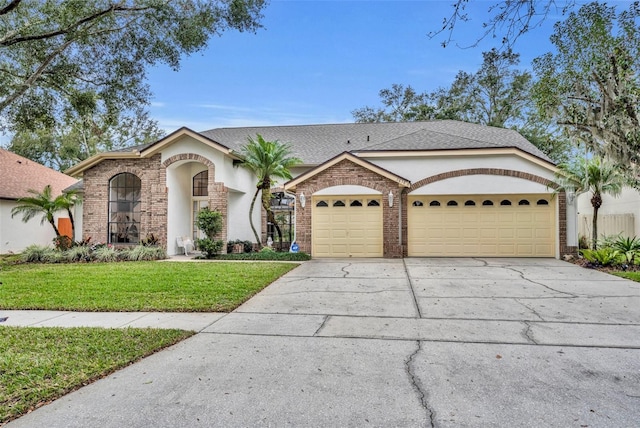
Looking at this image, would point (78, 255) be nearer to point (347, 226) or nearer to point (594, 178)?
point (347, 226)

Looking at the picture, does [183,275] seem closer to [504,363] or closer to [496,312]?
[496,312]

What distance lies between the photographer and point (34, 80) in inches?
473

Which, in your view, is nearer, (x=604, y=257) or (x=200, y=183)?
(x=604, y=257)

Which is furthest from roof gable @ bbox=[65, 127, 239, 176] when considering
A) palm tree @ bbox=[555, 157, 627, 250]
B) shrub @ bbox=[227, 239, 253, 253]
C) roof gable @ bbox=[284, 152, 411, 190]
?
palm tree @ bbox=[555, 157, 627, 250]

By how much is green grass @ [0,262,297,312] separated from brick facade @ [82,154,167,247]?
343 cm

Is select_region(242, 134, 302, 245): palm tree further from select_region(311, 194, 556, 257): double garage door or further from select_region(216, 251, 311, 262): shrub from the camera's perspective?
select_region(216, 251, 311, 262): shrub

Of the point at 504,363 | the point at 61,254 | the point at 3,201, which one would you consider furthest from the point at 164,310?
the point at 3,201

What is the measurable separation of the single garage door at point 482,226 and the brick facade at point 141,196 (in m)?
10.1

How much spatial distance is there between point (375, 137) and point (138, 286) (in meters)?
14.1

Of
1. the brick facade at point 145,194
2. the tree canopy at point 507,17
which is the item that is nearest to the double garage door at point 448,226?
the brick facade at point 145,194

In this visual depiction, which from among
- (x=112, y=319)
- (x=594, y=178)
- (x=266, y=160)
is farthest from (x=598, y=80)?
(x=112, y=319)

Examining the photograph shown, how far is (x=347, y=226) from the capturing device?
48.5ft

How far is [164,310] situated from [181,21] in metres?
9.07

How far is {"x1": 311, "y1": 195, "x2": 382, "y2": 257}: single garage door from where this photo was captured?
48.0 ft
